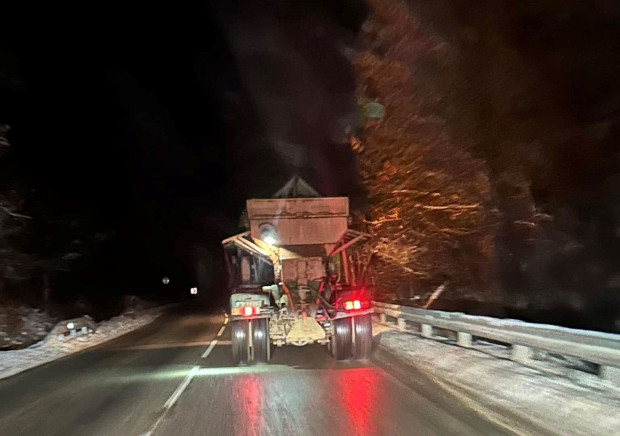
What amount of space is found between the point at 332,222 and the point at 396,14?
5047 mm

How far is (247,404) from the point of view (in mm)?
9750

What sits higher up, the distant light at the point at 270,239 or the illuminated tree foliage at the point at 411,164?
the illuminated tree foliage at the point at 411,164

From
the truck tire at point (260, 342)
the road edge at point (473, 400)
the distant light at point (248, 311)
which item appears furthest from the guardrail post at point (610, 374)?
the distant light at point (248, 311)

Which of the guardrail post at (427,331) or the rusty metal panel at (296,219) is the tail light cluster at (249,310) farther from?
the guardrail post at (427,331)

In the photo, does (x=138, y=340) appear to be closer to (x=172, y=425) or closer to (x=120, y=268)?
(x=172, y=425)

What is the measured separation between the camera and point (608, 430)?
275 inches

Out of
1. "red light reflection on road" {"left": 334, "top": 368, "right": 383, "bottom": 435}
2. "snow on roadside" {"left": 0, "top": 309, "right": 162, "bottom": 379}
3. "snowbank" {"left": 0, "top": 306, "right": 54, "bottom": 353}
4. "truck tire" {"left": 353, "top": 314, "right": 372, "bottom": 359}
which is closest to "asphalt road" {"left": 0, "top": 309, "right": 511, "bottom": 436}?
"red light reflection on road" {"left": 334, "top": 368, "right": 383, "bottom": 435}

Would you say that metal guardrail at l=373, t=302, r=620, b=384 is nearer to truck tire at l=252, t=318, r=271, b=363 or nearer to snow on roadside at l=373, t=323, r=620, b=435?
snow on roadside at l=373, t=323, r=620, b=435

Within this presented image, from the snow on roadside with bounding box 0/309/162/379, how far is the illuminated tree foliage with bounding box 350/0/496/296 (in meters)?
9.98

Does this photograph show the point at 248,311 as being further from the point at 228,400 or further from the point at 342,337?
the point at 228,400

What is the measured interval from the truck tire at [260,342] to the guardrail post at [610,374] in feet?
23.5

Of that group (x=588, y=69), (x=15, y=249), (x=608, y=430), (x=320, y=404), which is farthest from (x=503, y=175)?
(x=15, y=249)

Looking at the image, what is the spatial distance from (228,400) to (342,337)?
4693 mm

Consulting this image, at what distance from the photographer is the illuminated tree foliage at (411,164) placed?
1577cm
